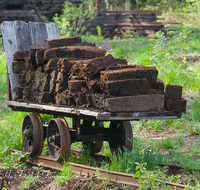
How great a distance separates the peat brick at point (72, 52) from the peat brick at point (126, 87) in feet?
4.44

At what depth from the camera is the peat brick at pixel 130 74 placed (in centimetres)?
338

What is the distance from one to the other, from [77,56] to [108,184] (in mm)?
2145

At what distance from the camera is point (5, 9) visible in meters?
14.8

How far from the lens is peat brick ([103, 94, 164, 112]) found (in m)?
3.10

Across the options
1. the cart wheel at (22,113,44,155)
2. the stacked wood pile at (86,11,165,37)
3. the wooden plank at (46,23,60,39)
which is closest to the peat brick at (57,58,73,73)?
the cart wheel at (22,113,44,155)

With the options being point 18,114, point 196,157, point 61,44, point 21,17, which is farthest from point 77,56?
point 21,17

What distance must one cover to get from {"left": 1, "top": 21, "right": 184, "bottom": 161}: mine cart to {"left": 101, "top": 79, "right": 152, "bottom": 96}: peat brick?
126mm

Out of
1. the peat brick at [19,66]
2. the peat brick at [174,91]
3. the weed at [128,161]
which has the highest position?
the peat brick at [19,66]

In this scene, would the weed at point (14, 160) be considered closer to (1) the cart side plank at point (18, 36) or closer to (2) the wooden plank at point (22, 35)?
(1) the cart side plank at point (18, 36)

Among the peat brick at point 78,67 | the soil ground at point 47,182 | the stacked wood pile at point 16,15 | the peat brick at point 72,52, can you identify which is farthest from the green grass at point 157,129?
the stacked wood pile at point 16,15

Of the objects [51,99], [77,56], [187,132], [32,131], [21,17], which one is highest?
[21,17]

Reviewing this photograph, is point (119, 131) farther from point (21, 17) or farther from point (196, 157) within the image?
point (21, 17)

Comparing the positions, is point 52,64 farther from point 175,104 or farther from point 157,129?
point 157,129

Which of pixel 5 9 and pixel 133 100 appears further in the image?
pixel 5 9
